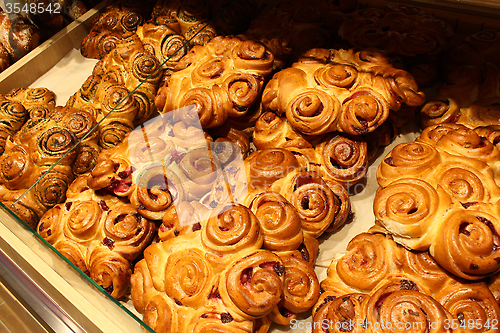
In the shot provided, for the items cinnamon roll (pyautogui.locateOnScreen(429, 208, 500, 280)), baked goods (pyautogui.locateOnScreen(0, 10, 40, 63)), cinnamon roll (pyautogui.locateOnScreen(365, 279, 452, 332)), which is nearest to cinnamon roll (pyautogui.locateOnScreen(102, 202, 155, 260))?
cinnamon roll (pyautogui.locateOnScreen(365, 279, 452, 332))

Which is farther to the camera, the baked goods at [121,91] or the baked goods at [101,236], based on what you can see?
the baked goods at [121,91]

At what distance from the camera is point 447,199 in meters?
1.77

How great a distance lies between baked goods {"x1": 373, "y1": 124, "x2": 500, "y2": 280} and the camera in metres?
1.62

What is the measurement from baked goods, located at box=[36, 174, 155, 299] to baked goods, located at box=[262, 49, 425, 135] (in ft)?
3.77

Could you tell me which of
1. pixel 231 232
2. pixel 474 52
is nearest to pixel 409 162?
pixel 231 232

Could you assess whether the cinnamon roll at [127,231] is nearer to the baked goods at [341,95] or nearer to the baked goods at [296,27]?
the baked goods at [341,95]

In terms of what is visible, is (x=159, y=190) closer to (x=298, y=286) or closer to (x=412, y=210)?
(x=298, y=286)

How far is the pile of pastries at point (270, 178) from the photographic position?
165 centimetres

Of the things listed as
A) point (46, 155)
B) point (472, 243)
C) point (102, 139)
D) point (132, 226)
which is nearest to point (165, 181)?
point (132, 226)

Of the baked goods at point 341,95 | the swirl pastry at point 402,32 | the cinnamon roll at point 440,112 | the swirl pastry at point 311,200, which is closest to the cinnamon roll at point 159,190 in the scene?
the swirl pastry at point 311,200

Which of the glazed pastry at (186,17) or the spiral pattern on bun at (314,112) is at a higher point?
the glazed pastry at (186,17)

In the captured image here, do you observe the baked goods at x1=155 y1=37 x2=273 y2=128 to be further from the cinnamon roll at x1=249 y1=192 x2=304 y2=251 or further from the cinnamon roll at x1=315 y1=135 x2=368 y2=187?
the cinnamon roll at x1=249 y1=192 x2=304 y2=251

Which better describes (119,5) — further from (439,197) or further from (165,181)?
(439,197)

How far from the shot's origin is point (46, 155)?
94.5 inches
